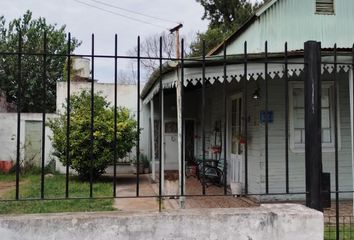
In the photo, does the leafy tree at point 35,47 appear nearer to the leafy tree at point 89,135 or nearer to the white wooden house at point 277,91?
the leafy tree at point 89,135

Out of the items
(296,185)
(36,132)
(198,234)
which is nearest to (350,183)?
(296,185)

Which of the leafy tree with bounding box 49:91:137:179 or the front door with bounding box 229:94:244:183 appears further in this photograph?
the leafy tree with bounding box 49:91:137:179

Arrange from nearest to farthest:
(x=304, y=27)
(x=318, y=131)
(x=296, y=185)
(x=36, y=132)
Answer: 1. (x=318, y=131)
2. (x=296, y=185)
3. (x=304, y=27)
4. (x=36, y=132)

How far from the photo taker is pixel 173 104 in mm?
18141

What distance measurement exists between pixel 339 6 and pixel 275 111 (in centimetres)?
457

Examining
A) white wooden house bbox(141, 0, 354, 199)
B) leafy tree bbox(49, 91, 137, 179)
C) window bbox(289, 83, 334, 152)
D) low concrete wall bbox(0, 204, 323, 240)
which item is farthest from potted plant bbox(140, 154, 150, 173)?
Result: low concrete wall bbox(0, 204, 323, 240)

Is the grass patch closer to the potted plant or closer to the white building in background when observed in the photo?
the white building in background

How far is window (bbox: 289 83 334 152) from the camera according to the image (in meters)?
9.95

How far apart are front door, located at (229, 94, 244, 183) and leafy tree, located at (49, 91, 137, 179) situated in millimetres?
3924

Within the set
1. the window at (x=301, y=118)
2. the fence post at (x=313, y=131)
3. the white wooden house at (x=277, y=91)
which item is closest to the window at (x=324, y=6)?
the white wooden house at (x=277, y=91)

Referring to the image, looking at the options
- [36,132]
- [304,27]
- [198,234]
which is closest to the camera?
[198,234]

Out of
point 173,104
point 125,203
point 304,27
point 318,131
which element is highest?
point 304,27

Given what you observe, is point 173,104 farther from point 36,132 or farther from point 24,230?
point 24,230

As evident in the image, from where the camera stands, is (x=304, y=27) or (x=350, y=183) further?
(x=304, y=27)
